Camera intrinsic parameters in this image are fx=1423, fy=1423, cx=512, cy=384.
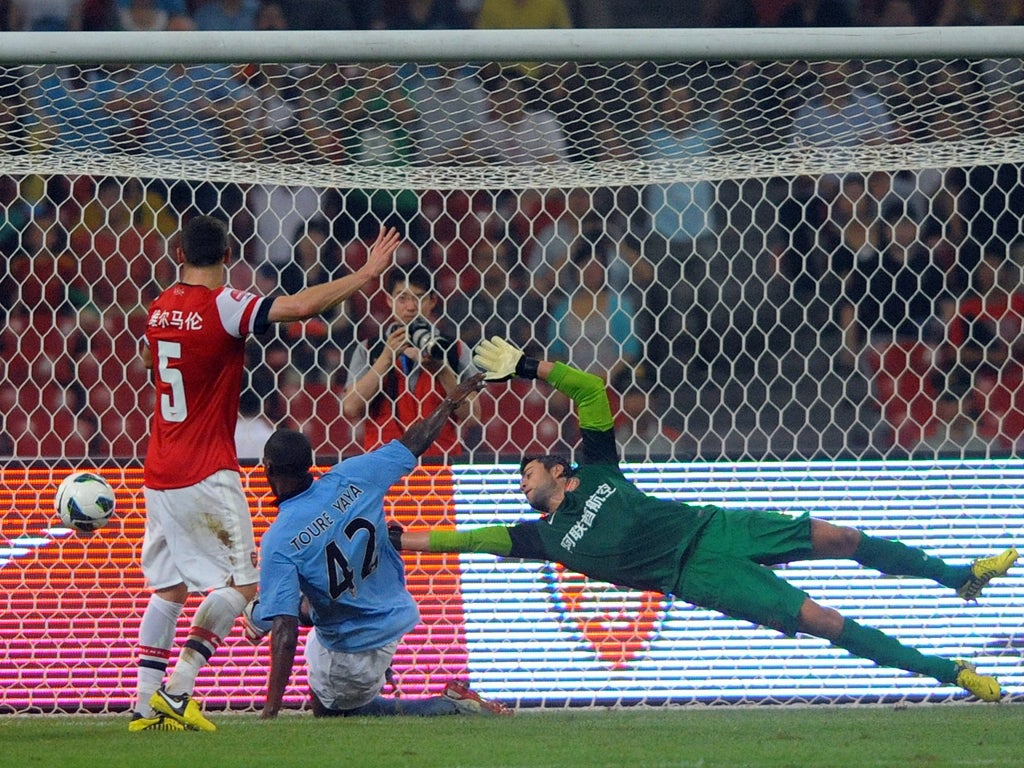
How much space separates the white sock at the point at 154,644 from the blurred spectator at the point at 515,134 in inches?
106

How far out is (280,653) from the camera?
15.3 feet

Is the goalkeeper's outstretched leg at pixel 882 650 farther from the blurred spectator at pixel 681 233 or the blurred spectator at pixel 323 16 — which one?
the blurred spectator at pixel 323 16

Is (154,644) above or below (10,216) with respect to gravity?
below

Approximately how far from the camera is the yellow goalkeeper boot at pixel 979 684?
546cm

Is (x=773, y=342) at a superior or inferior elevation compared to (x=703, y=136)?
inferior

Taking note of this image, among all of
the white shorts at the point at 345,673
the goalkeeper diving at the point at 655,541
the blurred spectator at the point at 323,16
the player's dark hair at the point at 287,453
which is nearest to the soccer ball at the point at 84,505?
the player's dark hair at the point at 287,453

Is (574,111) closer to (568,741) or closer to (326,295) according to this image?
(326,295)

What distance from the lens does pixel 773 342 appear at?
721 centimetres

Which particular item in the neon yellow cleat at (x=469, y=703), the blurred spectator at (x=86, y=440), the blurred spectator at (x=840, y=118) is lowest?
the neon yellow cleat at (x=469, y=703)

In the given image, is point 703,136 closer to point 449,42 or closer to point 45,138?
point 449,42

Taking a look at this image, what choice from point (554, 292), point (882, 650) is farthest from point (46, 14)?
point (882, 650)

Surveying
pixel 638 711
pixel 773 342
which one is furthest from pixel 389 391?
pixel 773 342

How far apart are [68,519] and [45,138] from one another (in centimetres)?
220

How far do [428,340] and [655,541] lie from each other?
1221mm
